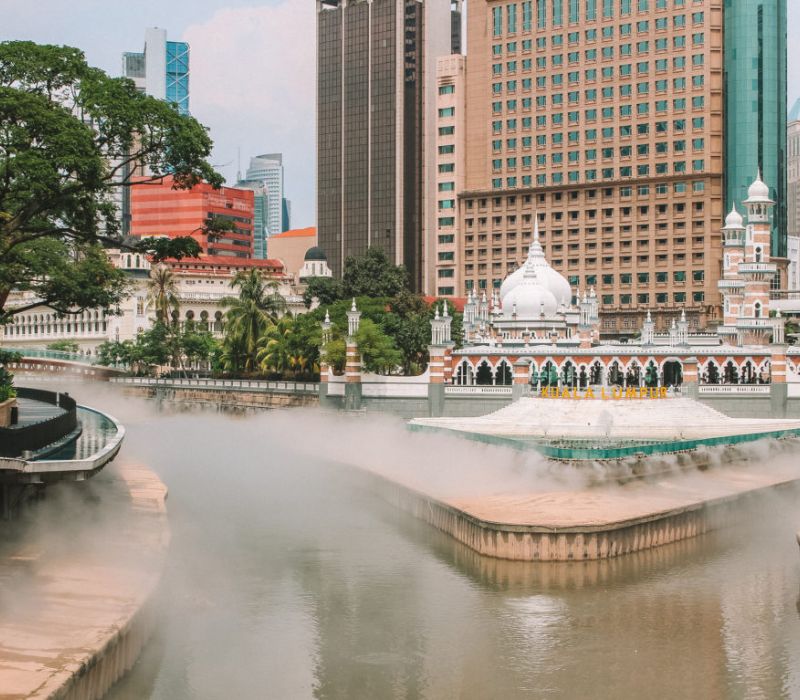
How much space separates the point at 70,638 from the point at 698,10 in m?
137

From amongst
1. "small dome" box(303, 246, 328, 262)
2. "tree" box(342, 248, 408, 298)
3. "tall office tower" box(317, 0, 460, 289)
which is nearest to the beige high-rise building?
"tall office tower" box(317, 0, 460, 289)

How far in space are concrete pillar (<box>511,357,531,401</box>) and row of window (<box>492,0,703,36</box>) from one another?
8824cm

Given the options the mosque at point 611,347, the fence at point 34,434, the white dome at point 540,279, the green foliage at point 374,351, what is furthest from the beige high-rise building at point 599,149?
the fence at point 34,434

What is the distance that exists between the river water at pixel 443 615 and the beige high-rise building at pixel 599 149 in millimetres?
98955

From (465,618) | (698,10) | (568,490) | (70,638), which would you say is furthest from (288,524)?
(698,10)

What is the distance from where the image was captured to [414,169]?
194 meters

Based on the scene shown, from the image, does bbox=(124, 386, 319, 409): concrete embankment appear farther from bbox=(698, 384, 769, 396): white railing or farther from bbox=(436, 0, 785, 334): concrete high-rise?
bbox=(436, 0, 785, 334): concrete high-rise

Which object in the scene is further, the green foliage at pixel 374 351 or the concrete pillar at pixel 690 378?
the green foliage at pixel 374 351

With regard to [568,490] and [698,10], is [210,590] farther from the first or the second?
[698,10]

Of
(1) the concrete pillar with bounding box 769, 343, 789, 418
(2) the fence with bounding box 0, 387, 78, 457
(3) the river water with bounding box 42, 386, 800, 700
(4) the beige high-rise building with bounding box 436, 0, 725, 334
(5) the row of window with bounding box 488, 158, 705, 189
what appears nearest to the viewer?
(2) the fence with bounding box 0, 387, 78, 457

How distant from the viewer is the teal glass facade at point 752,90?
469 ft

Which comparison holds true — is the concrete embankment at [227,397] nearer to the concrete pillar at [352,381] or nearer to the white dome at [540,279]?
the concrete pillar at [352,381]

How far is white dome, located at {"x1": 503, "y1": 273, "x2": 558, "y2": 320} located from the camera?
8462cm

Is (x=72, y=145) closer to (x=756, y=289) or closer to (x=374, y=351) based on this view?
(x=374, y=351)
